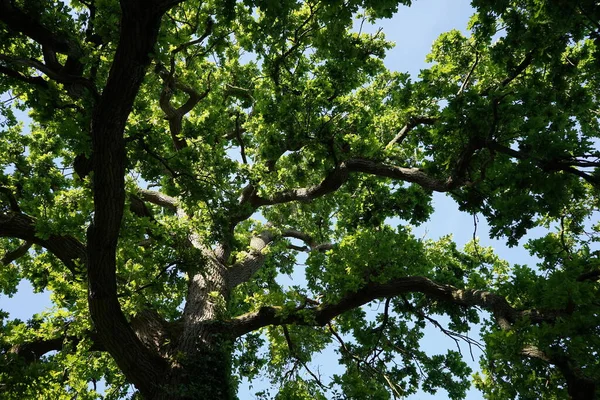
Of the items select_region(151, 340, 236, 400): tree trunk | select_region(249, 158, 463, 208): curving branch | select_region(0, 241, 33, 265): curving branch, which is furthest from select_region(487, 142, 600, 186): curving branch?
select_region(0, 241, 33, 265): curving branch

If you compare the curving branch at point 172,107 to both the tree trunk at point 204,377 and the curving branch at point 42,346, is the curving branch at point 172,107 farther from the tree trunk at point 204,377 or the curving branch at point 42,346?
the tree trunk at point 204,377

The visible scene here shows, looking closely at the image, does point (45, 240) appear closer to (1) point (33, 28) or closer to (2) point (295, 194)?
(1) point (33, 28)

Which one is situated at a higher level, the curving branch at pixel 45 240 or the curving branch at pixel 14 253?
the curving branch at pixel 14 253

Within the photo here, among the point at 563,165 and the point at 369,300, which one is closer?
the point at 563,165

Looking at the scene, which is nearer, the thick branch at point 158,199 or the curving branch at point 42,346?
the curving branch at point 42,346

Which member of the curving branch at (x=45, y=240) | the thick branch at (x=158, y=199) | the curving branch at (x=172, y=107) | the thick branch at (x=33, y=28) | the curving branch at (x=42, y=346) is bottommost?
the curving branch at (x=42, y=346)

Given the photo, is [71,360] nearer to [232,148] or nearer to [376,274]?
[376,274]

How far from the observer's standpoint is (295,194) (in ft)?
33.0

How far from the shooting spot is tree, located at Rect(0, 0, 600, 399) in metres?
5.61

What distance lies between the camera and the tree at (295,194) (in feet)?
18.4

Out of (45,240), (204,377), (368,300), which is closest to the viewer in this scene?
(204,377)

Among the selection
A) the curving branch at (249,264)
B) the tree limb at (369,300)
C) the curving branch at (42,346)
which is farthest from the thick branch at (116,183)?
the curving branch at (249,264)

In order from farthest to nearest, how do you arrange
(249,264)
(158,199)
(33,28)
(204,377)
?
(158,199) → (249,264) → (204,377) → (33,28)

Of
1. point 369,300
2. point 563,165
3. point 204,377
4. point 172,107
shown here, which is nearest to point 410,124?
point 369,300
